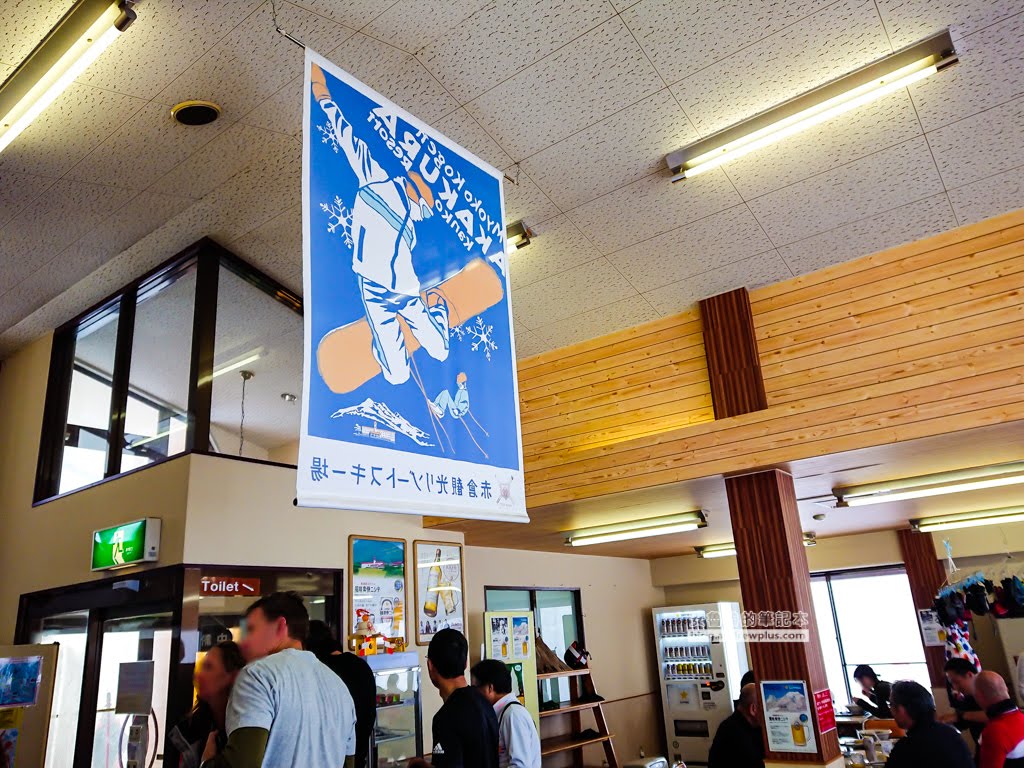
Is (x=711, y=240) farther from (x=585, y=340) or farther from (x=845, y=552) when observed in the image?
(x=845, y=552)

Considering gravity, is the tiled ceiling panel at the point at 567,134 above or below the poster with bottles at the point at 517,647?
above

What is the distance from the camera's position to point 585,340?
7094 mm

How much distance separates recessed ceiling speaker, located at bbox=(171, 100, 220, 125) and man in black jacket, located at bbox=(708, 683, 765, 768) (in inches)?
198

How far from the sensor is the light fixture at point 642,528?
7.48 meters

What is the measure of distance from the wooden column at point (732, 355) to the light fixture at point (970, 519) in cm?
450

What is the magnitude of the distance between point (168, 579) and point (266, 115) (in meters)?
3.12

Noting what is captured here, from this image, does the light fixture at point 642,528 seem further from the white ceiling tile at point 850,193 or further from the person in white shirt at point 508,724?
the person in white shirt at point 508,724

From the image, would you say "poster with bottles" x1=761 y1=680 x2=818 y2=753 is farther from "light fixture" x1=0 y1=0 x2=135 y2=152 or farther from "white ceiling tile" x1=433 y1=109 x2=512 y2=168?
"light fixture" x1=0 y1=0 x2=135 y2=152

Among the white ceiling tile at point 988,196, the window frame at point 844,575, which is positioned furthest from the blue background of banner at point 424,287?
the window frame at point 844,575

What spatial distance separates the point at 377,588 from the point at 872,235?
4799 mm

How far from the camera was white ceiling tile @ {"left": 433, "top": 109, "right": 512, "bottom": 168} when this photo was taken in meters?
4.55

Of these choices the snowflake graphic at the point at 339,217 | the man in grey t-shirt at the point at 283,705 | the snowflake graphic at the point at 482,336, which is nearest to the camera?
the man in grey t-shirt at the point at 283,705

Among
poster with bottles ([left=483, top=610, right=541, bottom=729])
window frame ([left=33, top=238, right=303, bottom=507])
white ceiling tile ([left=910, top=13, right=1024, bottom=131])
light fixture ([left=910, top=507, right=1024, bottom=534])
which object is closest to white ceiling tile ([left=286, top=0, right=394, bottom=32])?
window frame ([left=33, top=238, right=303, bottom=507])

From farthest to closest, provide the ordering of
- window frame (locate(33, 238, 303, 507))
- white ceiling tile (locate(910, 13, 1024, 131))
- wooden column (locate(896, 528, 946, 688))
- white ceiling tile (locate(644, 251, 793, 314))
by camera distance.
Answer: wooden column (locate(896, 528, 946, 688)) → white ceiling tile (locate(644, 251, 793, 314)) → window frame (locate(33, 238, 303, 507)) → white ceiling tile (locate(910, 13, 1024, 131))
